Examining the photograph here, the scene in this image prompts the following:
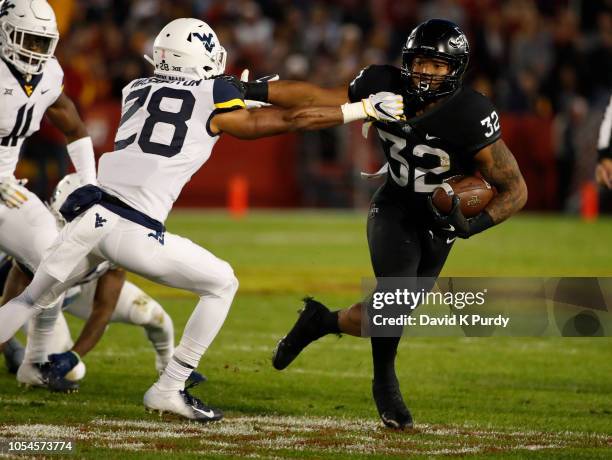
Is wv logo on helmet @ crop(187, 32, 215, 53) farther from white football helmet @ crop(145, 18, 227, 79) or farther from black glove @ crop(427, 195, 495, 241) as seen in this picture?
black glove @ crop(427, 195, 495, 241)

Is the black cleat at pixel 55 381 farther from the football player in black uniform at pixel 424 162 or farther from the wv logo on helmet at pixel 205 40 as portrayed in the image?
the wv logo on helmet at pixel 205 40

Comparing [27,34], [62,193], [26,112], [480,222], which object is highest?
[27,34]

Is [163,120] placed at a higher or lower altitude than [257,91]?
higher

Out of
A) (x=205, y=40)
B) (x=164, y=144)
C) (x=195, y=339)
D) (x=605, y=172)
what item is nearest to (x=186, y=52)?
(x=205, y=40)

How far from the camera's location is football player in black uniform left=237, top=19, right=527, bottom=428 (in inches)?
203

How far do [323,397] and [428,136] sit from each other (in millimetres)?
1415

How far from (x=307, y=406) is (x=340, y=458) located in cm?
114

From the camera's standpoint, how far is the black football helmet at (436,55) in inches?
206

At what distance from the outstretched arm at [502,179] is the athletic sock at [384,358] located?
0.70 meters

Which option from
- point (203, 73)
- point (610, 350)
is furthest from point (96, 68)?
point (203, 73)

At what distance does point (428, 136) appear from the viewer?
5227 mm

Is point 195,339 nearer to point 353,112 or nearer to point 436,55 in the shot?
point 353,112

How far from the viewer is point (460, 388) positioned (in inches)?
243

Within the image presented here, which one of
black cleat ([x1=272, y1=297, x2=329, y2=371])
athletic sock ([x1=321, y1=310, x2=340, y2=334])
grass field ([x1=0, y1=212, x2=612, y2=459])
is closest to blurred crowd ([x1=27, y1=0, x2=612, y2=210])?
grass field ([x1=0, y1=212, x2=612, y2=459])
